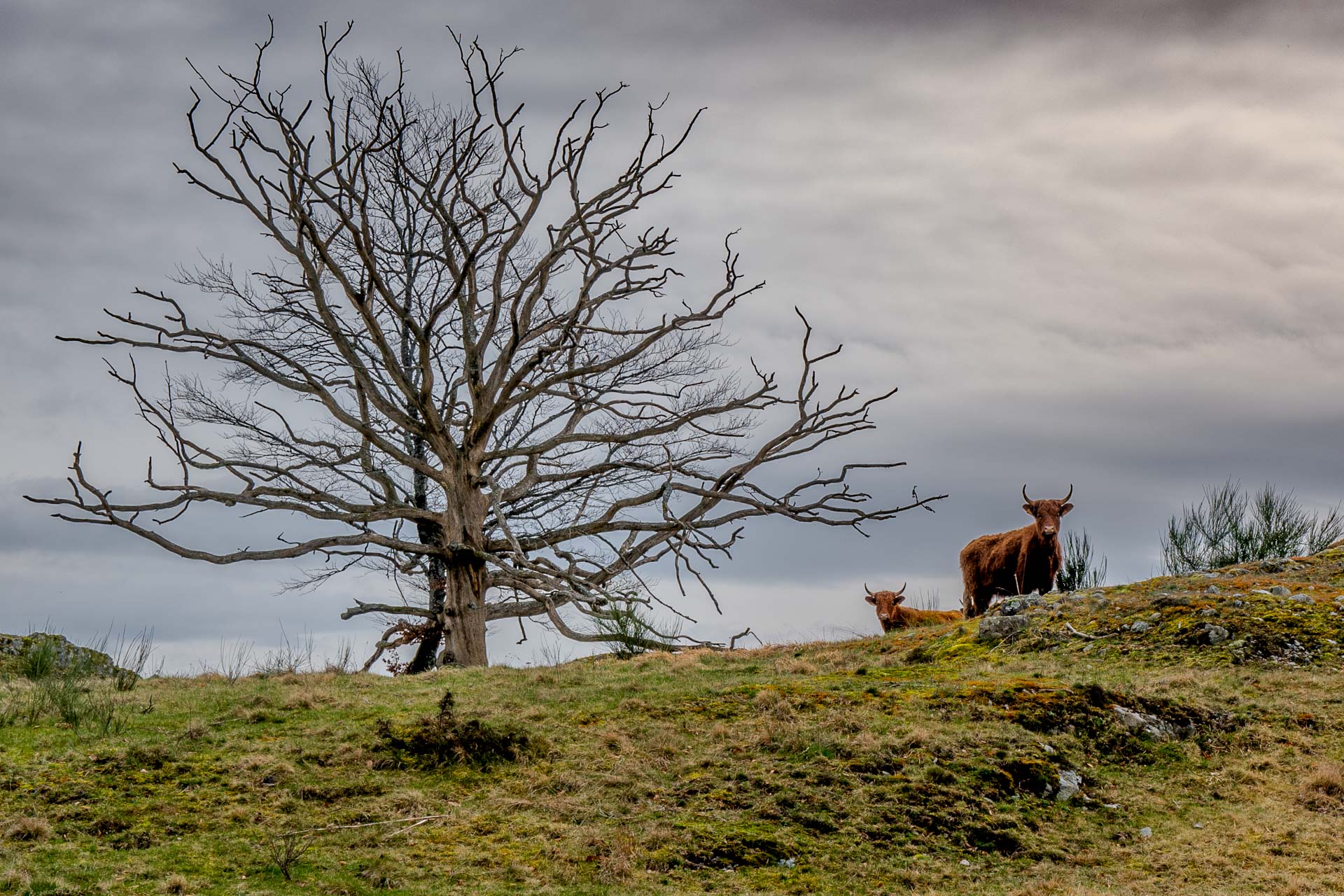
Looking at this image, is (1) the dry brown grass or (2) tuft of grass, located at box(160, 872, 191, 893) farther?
(1) the dry brown grass

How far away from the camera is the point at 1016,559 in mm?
18578

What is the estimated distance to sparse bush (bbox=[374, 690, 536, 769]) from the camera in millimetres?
9094

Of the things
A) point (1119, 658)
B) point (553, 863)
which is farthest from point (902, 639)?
point (553, 863)

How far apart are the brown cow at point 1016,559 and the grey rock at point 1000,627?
11.1 ft

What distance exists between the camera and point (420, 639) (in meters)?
20.6

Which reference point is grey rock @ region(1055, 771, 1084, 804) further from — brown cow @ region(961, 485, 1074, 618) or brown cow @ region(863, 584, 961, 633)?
brown cow @ region(863, 584, 961, 633)

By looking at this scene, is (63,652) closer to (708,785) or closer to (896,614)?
(708,785)

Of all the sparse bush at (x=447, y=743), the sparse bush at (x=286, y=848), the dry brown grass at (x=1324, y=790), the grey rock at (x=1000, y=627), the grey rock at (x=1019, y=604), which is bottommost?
the dry brown grass at (x=1324, y=790)

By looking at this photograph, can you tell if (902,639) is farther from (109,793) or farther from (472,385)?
(109,793)

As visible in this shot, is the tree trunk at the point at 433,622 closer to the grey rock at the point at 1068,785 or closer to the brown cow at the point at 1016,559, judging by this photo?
the brown cow at the point at 1016,559

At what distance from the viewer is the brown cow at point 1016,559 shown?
57.4 feet

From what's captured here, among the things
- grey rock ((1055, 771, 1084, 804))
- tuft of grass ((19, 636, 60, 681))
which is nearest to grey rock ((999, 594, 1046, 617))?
grey rock ((1055, 771, 1084, 804))

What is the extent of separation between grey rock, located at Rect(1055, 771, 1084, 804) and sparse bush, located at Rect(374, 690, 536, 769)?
13.8 ft

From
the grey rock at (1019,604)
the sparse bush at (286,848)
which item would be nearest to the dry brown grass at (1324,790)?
the grey rock at (1019,604)
